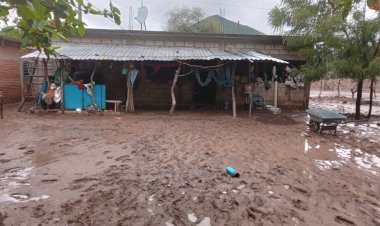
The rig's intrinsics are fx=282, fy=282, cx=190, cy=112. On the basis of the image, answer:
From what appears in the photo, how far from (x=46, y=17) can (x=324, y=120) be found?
8.02 metres

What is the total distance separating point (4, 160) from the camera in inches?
210

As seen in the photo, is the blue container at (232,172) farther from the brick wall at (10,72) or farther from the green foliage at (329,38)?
the brick wall at (10,72)

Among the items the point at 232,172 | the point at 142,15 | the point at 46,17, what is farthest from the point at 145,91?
the point at 46,17

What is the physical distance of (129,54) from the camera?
443 inches

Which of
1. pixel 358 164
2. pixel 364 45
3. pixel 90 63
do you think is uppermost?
pixel 364 45

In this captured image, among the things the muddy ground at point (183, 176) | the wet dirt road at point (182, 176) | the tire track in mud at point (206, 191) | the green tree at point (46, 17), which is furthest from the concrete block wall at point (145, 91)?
the green tree at point (46, 17)

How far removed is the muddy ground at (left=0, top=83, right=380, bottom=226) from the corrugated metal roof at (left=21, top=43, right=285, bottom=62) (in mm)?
2953

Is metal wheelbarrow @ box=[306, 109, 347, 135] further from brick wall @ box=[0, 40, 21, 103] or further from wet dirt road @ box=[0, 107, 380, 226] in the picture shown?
brick wall @ box=[0, 40, 21, 103]

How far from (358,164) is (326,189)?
199 centimetres

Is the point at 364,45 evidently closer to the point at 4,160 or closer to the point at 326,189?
the point at 326,189

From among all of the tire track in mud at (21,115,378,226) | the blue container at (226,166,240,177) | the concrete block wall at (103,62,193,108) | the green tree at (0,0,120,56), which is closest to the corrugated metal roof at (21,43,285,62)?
the concrete block wall at (103,62,193,108)

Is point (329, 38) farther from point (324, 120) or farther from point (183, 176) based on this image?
point (183, 176)

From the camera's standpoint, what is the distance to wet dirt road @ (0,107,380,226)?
3.54 metres

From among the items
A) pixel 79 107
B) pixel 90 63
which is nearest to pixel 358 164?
pixel 79 107
